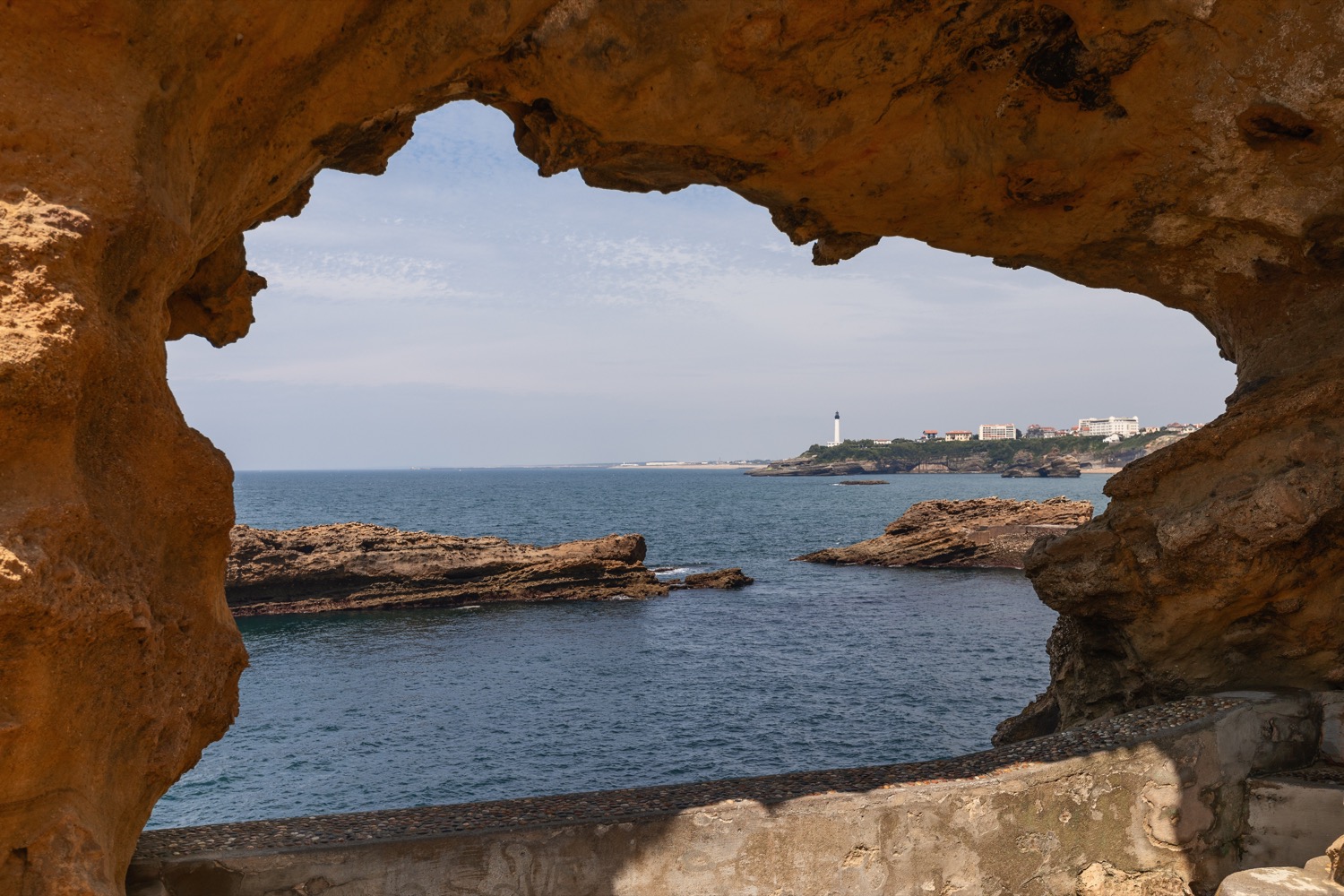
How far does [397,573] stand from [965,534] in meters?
30.3

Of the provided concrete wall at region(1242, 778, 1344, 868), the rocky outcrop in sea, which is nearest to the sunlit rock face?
concrete wall at region(1242, 778, 1344, 868)

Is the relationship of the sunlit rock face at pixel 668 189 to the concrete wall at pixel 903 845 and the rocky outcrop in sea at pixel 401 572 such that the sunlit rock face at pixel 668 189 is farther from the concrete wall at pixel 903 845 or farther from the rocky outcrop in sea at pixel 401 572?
the rocky outcrop in sea at pixel 401 572

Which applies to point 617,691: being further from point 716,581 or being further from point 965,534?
point 965,534

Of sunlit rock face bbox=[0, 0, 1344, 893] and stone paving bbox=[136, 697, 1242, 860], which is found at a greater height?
sunlit rock face bbox=[0, 0, 1344, 893]

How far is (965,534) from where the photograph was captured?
49781mm

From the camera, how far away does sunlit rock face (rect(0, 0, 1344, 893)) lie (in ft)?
17.4

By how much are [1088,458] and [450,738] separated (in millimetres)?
187249

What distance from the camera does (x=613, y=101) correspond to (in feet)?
28.1

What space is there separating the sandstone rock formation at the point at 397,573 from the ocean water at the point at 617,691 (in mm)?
1615

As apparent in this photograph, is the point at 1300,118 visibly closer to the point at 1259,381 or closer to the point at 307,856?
the point at 1259,381

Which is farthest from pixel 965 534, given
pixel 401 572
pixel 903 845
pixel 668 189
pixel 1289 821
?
pixel 903 845

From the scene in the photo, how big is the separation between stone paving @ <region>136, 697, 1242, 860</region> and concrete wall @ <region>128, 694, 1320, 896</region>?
173mm

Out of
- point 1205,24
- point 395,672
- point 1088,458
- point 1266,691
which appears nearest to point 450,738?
point 395,672

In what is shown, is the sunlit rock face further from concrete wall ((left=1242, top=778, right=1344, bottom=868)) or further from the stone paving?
concrete wall ((left=1242, top=778, right=1344, bottom=868))
